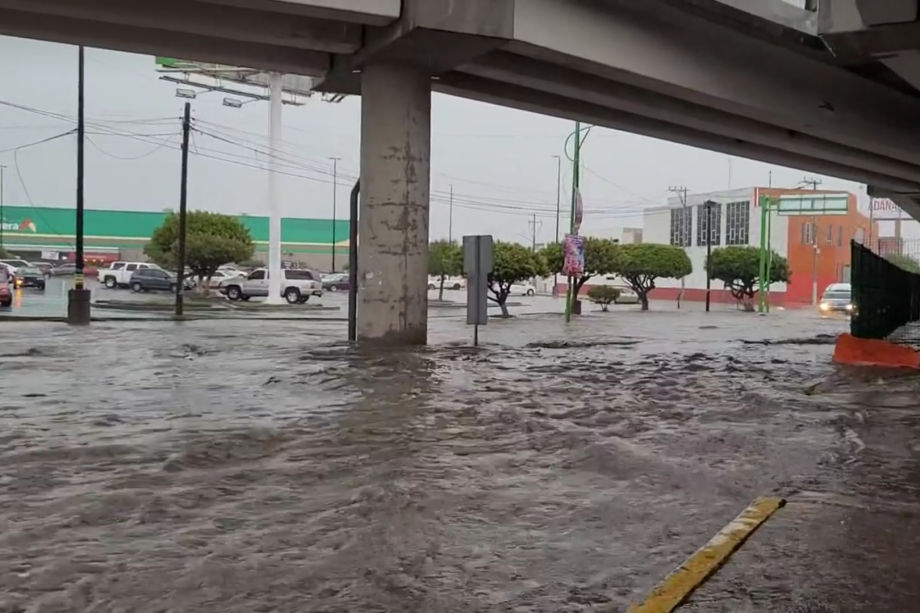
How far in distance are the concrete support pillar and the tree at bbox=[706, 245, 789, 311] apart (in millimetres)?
45308

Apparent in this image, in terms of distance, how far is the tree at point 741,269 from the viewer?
61.5 m

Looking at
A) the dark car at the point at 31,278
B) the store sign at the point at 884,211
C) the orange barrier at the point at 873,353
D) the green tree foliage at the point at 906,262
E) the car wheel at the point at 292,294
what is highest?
the store sign at the point at 884,211

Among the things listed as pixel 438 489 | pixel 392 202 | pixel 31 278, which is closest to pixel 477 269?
pixel 392 202

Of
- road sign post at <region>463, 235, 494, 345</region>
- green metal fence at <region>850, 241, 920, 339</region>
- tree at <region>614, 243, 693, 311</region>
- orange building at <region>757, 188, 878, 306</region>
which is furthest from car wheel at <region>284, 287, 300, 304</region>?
orange building at <region>757, 188, 878, 306</region>

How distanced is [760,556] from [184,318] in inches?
1058

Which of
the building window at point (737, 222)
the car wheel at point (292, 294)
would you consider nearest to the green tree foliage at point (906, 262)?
the car wheel at point (292, 294)

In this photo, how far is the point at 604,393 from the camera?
11664 millimetres

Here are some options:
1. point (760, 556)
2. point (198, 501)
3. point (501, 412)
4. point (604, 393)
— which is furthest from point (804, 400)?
point (198, 501)

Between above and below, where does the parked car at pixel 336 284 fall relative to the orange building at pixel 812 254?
below

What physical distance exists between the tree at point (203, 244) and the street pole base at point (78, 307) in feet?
70.8

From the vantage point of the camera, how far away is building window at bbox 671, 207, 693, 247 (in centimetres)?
8844

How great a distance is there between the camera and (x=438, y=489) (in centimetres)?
622

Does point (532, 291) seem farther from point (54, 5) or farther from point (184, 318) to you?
point (54, 5)

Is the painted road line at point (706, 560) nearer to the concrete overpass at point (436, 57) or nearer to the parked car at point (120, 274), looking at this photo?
the concrete overpass at point (436, 57)
